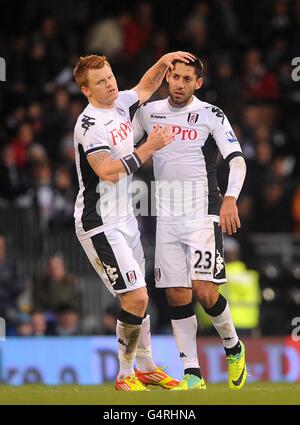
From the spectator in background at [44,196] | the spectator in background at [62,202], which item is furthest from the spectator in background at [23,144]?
the spectator in background at [62,202]

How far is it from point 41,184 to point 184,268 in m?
6.95

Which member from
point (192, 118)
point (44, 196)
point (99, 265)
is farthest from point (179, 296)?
point (44, 196)

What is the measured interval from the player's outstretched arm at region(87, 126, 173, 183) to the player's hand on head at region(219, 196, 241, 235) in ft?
2.56

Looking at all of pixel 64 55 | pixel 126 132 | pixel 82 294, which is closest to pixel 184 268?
pixel 126 132

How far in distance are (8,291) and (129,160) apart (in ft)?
22.1

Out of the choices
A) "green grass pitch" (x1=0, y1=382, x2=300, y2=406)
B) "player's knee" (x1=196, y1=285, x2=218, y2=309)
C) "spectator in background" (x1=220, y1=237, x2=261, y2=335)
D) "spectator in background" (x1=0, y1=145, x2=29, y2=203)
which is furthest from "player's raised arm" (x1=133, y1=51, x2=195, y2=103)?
"spectator in background" (x1=0, y1=145, x2=29, y2=203)

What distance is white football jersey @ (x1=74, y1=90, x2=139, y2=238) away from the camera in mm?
12242

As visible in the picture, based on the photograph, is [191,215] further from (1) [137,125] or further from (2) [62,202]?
(2) [62,202]

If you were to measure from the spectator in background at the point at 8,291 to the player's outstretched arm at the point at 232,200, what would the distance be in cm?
640

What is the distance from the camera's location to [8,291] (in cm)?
1831

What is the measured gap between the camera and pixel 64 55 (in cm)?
2216

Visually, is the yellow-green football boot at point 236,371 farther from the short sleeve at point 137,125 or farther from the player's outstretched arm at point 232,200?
the short sleeve at point 137,125

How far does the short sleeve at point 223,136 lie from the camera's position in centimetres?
1249

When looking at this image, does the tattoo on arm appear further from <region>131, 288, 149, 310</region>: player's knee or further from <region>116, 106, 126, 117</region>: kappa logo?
<region>131, 288, 149, 310</region>: player's knee
